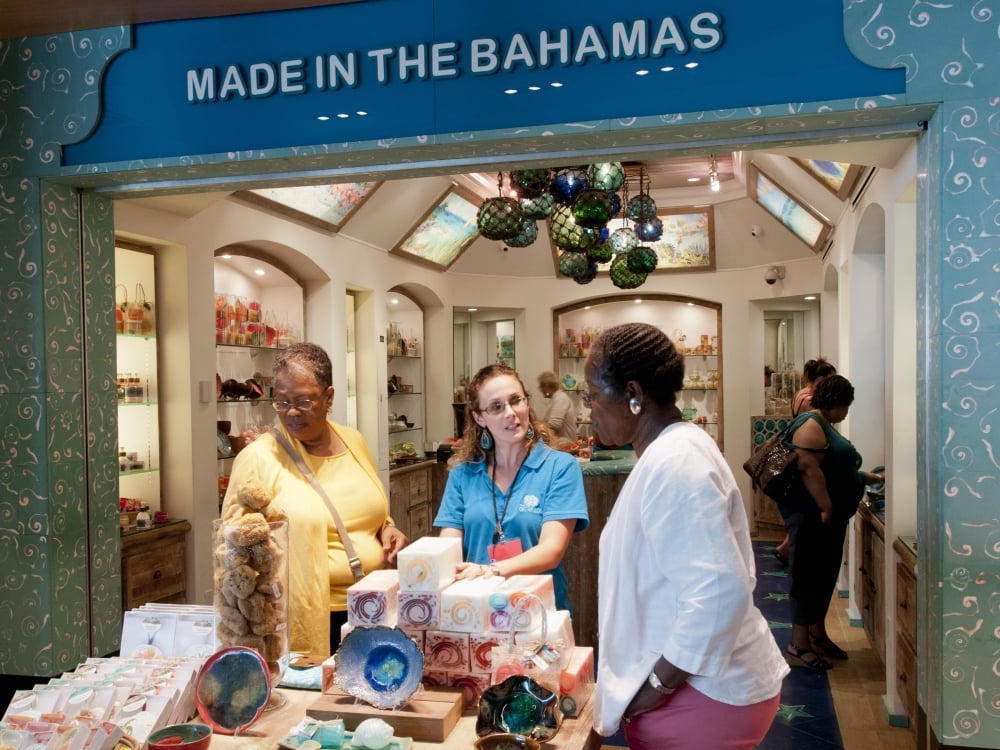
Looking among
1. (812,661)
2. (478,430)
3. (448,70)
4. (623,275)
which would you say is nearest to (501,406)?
(478,430)

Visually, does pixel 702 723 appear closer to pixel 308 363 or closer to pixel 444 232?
pixel 308 363

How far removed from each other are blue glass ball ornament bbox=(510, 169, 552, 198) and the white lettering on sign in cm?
222

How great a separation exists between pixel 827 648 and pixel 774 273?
15.5ft

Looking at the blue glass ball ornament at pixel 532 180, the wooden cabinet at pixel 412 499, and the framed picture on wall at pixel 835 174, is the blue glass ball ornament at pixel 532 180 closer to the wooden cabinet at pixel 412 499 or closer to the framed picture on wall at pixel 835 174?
the framed picture on wall at pixel 835 174

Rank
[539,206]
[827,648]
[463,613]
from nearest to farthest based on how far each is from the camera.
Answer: [463,613], [827,648], [539,206]

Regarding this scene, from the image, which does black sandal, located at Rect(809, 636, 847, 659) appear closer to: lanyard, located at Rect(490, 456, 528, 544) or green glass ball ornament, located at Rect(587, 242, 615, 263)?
green glass ball ornament, located at Rect(587, 242, 615, 263)

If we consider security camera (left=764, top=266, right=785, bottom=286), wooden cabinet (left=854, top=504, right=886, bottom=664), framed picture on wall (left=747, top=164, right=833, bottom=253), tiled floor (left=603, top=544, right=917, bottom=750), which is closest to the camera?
tiled floor (left=603, top=544, right=917, bottom=750)

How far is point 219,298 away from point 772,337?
6.39m

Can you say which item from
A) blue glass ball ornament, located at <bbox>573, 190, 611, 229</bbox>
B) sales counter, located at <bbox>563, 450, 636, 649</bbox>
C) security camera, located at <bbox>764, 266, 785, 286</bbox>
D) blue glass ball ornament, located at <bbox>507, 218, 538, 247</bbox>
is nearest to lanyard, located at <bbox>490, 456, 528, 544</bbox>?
sales counter, located at <bbox>563, 450, 636, 649</bbox>

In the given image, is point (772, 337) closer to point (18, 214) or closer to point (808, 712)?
point (808, 712)

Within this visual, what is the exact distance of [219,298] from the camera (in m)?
5.57

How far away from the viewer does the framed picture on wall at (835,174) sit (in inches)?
199

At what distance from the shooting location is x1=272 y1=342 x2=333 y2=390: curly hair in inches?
108

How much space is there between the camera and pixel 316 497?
270 cm
